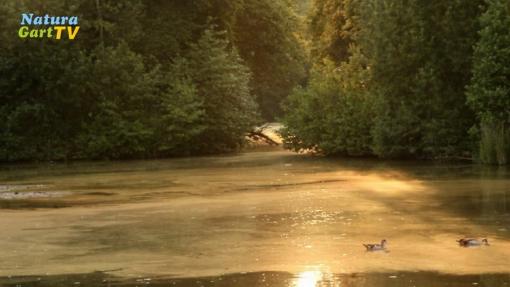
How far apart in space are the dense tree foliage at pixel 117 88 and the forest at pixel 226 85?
52mm

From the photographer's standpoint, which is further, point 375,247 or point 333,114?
point 333,114

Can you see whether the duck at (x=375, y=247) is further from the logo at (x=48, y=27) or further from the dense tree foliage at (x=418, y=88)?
the logo at (x=48, y=27)

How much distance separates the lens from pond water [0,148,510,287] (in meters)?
12.1

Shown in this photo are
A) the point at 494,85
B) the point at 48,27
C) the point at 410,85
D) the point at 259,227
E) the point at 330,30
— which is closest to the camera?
the point at 259,227

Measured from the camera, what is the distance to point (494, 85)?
2869 centimetres

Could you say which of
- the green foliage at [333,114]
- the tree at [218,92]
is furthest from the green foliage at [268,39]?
the green foliage at [333,114]

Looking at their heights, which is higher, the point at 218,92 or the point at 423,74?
the point at 423,74

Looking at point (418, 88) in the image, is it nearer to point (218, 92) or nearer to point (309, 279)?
point (218, 92)

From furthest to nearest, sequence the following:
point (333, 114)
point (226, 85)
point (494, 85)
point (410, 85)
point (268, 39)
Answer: point (268, 39) < point (226, 85) < point (333, 114) < point (410, 85) < point (494, 85)

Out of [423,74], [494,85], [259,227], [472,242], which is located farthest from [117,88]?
[472,242]

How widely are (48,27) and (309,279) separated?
27.3 meters

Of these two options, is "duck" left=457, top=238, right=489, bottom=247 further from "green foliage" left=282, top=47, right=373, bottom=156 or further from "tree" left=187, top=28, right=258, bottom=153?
"tree" left=187, top=28, right=258, bottom=153

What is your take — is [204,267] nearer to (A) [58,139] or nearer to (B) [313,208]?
(B) [313,208]

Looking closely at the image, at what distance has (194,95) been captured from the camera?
3744 cm
